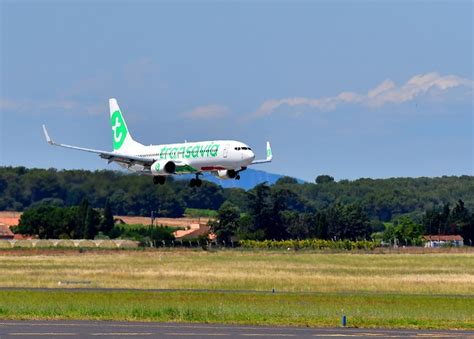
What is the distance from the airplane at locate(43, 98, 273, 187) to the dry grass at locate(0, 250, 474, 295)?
756cm

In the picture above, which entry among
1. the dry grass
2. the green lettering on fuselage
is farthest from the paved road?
the green lettering on fuselage

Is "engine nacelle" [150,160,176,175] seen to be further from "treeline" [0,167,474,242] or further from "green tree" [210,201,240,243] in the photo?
"green tree" [210,201,240,243]

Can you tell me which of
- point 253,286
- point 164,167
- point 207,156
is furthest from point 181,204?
point 253,286

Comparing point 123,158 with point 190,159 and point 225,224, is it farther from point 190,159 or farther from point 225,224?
point 225,224

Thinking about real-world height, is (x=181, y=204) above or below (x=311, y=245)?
above

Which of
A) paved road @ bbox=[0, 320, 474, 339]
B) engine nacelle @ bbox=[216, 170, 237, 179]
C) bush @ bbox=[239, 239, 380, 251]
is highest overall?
engine nacelle @ bbox=[216, 170, 237, 179]

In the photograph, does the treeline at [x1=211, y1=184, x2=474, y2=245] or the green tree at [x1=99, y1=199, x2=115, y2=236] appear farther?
the treeline at [x1=211, y1=184, x2=474, y2=245]

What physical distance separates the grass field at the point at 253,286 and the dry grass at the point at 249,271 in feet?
0.27

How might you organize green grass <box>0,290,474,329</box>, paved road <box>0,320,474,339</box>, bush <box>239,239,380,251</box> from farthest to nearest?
bush <box>239,239,380,251</box>, green grass <box>0,290,474,329</box>, paved road <box>0,320,474,339</box>

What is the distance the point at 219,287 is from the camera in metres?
81.3

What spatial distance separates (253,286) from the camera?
8225 cm

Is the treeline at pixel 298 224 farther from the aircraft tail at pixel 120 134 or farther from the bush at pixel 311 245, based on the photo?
the aircraft tail at pixel 120 134

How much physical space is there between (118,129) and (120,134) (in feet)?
3.35

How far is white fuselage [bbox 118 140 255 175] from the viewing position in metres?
87.1
